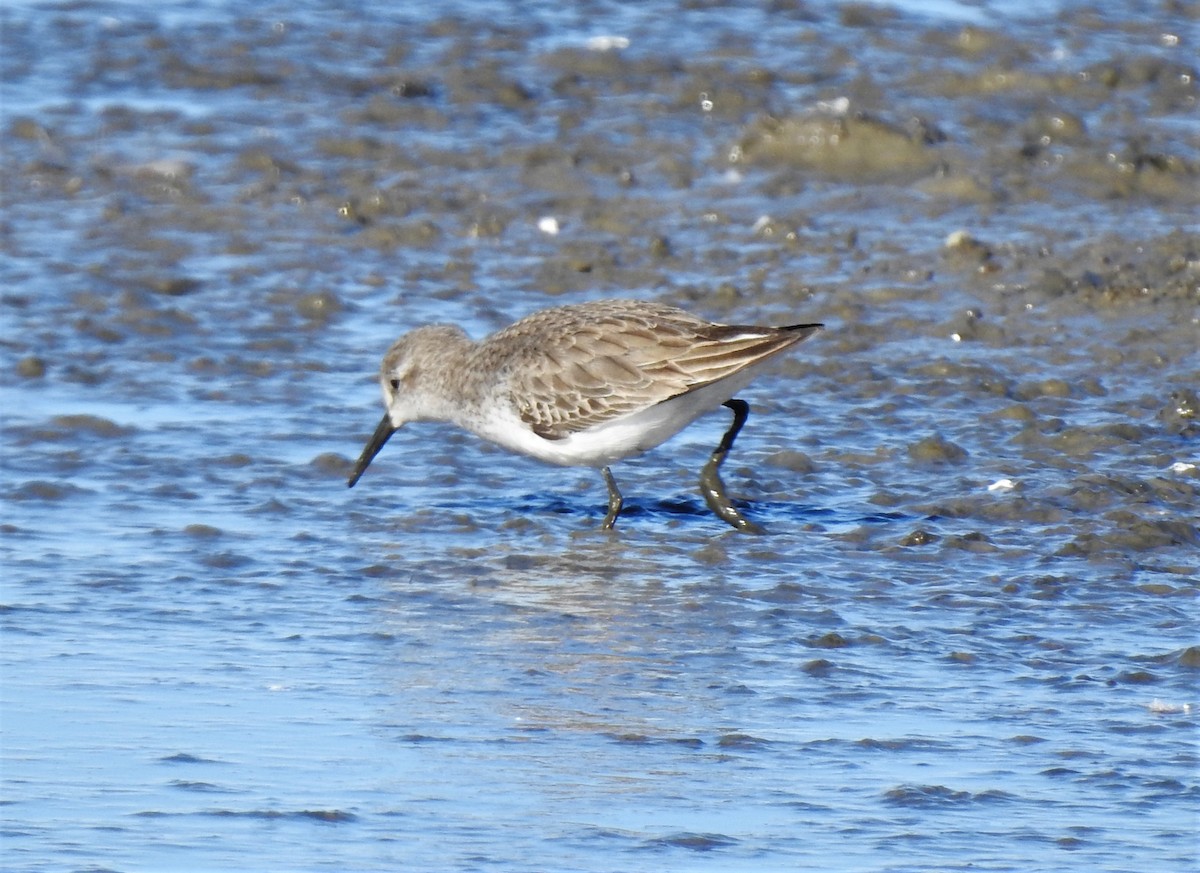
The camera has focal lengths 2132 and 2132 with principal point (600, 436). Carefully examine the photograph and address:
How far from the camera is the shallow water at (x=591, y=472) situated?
5156 mm

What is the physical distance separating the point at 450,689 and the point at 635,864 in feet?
4.23

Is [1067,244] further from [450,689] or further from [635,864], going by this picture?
[635,864]

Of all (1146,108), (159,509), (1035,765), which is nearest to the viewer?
(1035,765)

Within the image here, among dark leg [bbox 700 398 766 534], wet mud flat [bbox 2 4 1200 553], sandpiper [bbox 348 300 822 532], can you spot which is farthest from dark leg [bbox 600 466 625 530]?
wet mud flat [bbox 2 4 1200 553]

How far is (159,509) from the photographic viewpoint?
24.7 ft

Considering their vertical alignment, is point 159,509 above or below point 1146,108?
below

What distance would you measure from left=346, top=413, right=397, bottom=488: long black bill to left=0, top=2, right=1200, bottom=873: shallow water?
102 millimetres

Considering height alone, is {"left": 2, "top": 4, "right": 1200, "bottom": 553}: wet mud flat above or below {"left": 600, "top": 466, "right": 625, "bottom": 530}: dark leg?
above

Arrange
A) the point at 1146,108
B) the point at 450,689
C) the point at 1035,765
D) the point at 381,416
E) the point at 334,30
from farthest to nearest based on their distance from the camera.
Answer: the point at 334,30 → the point at 1146,108 → the point at 381,416 → the point at 450,689 → the point at 1035,765

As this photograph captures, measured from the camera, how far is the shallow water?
5.16 m

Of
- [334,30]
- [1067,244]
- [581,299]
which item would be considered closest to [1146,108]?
[1067,244]

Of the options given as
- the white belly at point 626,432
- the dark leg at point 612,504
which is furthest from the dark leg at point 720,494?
the dark leg at point 612,504

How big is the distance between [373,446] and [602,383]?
97 centimetres

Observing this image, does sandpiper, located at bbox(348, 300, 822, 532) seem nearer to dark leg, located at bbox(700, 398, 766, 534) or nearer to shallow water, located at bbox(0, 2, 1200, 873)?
dark leg, located at bbox(700, 398, 766, 534)
